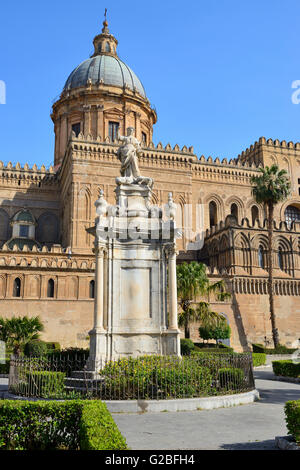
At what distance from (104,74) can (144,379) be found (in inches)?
1886

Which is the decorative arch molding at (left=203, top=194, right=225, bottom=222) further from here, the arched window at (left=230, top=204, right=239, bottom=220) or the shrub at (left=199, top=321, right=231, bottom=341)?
the shrub at (left=199, top=321, right=231, bottom=341)

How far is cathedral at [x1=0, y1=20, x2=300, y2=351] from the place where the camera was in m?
34.0

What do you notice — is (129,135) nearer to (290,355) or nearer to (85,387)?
(85,387)

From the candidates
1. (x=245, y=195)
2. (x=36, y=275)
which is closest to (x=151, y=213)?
(x=36, y=275)

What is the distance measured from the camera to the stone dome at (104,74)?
5200 centimetres

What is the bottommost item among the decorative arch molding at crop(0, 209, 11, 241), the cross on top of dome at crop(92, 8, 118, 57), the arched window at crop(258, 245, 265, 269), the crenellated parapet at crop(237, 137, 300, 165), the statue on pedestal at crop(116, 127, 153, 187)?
the statue on pedestal at crop(116, 127, 153, 187)

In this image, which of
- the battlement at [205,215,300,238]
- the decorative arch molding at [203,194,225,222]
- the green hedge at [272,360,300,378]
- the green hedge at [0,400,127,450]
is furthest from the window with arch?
the green hedge at [0,400,127,450]

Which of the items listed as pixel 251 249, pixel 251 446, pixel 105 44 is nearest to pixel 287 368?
pixel 251 446

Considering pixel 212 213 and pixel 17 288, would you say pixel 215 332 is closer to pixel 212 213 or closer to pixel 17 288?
pixel 17 288

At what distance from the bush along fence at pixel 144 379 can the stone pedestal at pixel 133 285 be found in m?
0.85

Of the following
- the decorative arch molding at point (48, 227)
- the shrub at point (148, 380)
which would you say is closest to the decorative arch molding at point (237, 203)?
the decorative arch molding at point (48, 227)

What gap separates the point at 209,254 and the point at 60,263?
15.5m

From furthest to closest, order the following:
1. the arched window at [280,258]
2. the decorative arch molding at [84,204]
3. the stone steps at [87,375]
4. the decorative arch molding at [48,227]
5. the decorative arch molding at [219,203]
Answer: the decorative arch molding at [219,203], the decorative arch molding at [48,227], the arched window at [280,258], the decorative arch molding at [84,204], the stone steps at [87,375]

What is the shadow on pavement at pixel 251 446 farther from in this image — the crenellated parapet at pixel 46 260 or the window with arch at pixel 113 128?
the window with arch at pixel 113 128
